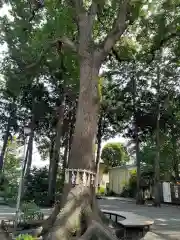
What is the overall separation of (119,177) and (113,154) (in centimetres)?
501

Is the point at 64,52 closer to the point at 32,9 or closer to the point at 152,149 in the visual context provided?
the point at 32,9

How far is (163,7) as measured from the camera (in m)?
9.66

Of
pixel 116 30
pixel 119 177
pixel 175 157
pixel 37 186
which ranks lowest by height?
pixel 37 186

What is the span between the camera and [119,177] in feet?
123

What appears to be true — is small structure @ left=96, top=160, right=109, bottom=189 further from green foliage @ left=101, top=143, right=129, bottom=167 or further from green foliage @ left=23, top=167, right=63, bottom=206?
green foliage @ left=23, top=167, right=63, bottom=206

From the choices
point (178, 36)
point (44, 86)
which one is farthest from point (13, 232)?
point (44, 86)

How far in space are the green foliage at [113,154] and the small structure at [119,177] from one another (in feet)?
6.16

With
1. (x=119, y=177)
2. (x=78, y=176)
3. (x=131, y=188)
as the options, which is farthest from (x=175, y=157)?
(x=78, y=176)

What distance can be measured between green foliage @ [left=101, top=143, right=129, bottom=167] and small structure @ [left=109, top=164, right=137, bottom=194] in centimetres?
188

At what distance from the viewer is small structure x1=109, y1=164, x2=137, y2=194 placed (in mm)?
36312

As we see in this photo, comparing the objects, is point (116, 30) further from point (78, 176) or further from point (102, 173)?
point (102, 173)

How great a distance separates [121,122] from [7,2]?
16.3m

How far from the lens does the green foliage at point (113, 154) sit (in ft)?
134

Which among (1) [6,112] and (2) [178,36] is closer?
(2) [178,36]
